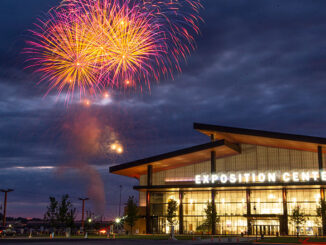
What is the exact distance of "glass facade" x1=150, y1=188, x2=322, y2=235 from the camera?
76.6 meters

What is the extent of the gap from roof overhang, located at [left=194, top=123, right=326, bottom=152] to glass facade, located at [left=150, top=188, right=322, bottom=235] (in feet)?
31.2

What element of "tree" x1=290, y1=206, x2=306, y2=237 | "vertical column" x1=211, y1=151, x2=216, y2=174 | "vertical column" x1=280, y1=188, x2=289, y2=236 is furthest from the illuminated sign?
"tree" x1=290, y1=206, x2=306, y2=237

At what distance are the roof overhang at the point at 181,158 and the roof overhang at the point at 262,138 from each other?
2004 mm

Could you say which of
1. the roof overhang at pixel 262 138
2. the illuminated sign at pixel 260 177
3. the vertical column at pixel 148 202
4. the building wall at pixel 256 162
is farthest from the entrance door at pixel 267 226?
the vertical column at pixel 148 202

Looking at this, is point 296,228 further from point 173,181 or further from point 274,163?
point 173,181

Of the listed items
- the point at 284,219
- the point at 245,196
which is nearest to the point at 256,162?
the point at 245,196

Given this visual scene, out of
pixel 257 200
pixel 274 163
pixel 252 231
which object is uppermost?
pixel 274 163

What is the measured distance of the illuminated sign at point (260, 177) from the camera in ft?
238

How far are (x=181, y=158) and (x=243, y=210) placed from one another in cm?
1619

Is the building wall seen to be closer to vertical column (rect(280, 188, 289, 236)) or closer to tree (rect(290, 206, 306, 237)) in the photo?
vertical column (rect(280, 188, 289, 236))

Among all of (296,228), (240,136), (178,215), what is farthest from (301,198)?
(178,215)

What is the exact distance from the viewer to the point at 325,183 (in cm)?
7012

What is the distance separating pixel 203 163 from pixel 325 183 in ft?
80.4

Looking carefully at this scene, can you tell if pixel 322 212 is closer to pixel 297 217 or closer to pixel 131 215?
pixel 297 217
